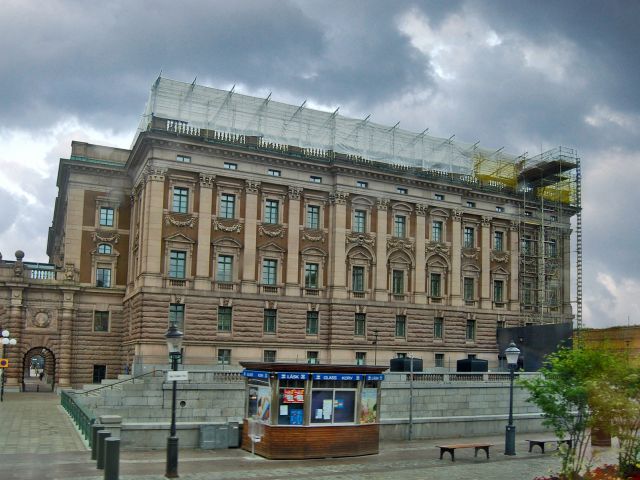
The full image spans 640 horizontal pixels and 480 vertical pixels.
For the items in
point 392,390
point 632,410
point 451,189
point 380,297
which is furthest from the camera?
point 451,189

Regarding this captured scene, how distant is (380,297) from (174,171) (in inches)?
732

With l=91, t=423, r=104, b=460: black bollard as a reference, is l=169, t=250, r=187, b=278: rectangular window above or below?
above

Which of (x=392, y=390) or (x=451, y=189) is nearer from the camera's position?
(x=392, y=390)

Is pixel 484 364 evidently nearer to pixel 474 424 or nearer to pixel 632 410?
pixel 474 424

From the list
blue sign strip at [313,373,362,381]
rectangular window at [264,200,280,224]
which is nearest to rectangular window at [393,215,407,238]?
rectangular window at [264,200,280,224]

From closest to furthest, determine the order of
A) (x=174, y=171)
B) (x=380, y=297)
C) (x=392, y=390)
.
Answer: (x=392, y=390) → (x=174, y=171) → (x=380, y=297)

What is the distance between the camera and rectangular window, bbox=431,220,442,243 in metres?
62.1

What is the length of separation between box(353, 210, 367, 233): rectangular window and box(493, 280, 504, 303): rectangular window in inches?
558

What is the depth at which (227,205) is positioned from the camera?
5444 cm

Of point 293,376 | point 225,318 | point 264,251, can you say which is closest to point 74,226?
point 225,318

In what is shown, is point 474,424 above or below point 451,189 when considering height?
below

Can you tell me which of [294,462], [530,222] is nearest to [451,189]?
[530,222]

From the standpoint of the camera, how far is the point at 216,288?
53.2 m

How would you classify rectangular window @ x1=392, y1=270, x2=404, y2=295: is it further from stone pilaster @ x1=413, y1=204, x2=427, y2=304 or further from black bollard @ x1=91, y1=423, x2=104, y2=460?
black bollard @ x1=91, y1=423, x2=104, y2=460
